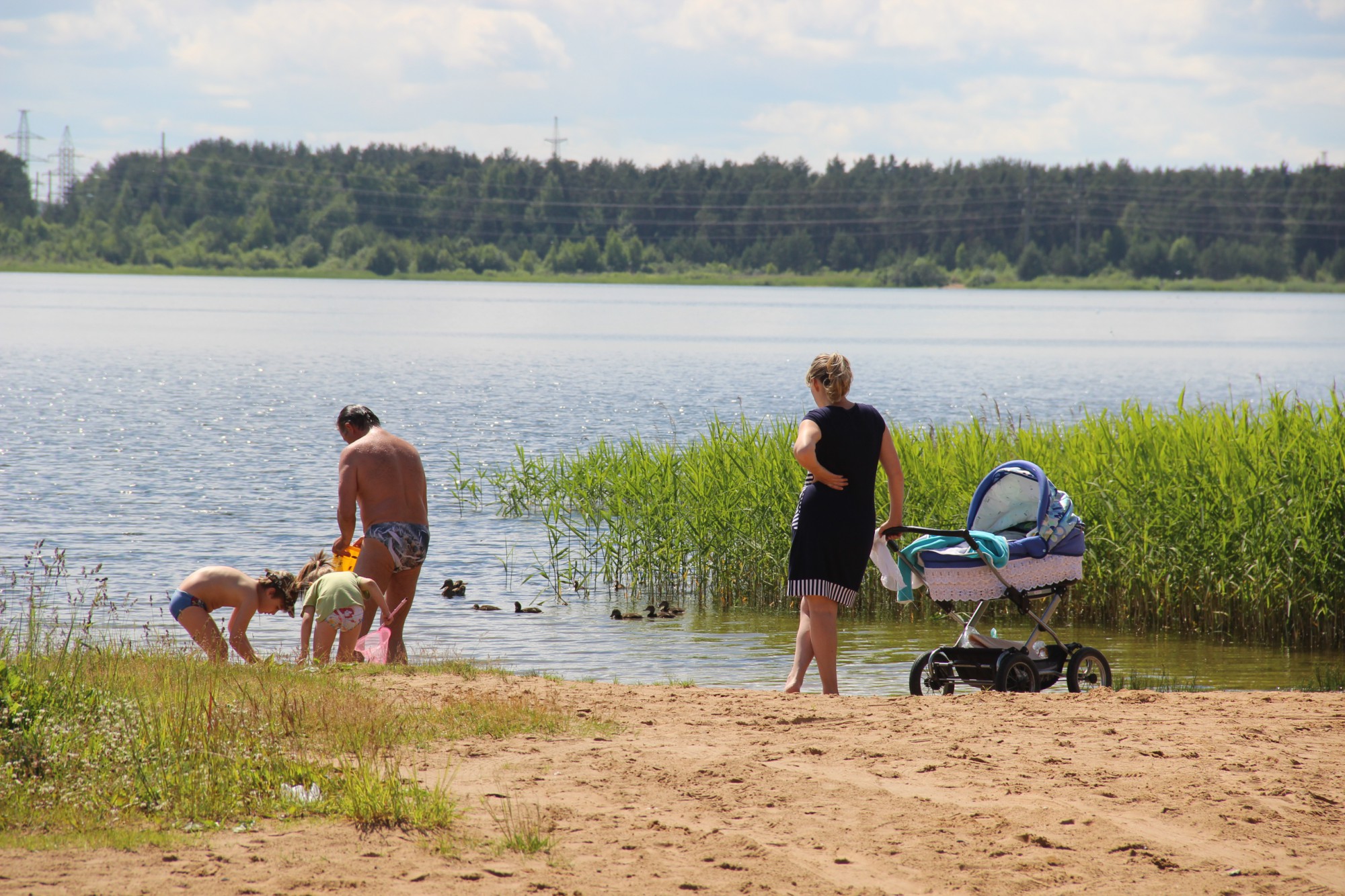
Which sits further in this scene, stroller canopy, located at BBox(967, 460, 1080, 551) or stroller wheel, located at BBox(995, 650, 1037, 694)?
stroller canopy, located at BBox(967, 460, 1080, 551)

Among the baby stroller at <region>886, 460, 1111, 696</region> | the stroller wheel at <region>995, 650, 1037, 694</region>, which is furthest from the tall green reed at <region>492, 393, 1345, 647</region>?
the stroller wheel at <region>995, 650, 1037, 694</region>

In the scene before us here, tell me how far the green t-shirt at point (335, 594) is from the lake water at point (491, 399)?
2199 mm

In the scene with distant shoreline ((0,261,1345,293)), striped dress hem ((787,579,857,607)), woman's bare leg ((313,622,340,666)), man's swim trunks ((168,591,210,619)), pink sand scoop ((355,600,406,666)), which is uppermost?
distant shoreline ((0,261,1345,293))

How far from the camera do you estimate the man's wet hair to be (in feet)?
30.2

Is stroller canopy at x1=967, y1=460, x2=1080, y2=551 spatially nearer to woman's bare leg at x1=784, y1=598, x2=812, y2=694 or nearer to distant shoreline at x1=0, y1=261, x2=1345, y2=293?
woman's bare leg at x1=784, y1=598, x2=812, y2=694

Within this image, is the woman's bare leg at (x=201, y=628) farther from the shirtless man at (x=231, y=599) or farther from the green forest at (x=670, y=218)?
the green forest at (x=670, y=218)

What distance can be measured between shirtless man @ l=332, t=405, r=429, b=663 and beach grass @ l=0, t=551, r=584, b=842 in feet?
5.65

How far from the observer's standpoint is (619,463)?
15570 mm

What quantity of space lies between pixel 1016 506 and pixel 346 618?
439 cm

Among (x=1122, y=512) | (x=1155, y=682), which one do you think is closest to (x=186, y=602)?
(x=1155, y=682)

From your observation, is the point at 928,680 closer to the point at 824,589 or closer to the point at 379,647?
the point at 824,589

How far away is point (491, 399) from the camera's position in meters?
35.9

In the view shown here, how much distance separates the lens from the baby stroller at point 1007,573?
25.7 feet

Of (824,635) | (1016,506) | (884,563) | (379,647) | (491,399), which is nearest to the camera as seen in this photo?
(884,563)
